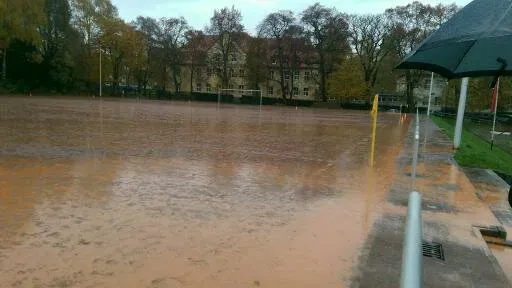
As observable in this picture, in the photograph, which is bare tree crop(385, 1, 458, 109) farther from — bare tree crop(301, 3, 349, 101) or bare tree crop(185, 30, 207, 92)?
bare tree crop(185, 30, 207, 92)

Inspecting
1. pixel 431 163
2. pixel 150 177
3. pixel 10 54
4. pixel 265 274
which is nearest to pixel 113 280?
pixel 265 274

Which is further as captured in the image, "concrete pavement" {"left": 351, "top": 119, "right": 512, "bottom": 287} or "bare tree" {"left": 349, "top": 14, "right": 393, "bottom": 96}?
"bare tree" {"left": 349, "top": 14, "right": 393, "bottom": 96}

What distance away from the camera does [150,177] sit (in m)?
8.58

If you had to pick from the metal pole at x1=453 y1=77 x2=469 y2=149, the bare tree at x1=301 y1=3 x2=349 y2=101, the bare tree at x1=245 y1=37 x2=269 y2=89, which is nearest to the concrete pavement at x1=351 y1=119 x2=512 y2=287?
the metal pole at x1=453 y1=77 x2=469 y2=149

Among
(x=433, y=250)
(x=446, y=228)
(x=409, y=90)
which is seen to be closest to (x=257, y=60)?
(x=409, y=90)

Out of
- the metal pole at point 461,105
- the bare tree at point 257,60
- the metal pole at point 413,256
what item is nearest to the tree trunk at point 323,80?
the bare tree at point 257,60

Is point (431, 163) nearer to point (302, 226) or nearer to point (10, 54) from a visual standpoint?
point (302, 226)

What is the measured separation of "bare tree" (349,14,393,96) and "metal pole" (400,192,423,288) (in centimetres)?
6792

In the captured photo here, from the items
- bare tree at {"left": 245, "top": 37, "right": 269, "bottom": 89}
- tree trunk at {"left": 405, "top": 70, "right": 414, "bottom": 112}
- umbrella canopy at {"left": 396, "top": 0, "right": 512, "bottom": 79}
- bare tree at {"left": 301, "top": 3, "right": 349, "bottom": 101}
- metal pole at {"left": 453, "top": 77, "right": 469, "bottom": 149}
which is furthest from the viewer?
bare tree at {"left": 245, "top": 37, "right": 269, "bottom": 89}

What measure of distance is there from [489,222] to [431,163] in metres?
6.29

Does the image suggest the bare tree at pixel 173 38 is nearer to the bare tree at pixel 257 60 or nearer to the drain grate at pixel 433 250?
the bare tree at pixel 257 60

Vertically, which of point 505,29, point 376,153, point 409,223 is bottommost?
point 376,153

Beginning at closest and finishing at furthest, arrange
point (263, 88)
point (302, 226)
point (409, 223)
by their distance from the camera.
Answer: point (409, 223) → point (302, 226) → point (263, 88)

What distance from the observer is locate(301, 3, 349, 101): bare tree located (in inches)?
2751
